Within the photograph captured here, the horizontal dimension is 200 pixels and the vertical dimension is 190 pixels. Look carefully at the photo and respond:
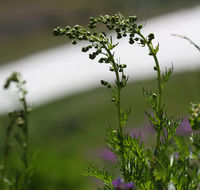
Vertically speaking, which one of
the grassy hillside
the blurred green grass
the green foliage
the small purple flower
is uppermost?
the grassy hillside

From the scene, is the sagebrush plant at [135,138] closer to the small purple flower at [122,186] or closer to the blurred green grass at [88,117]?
the small purple flower at [122,186]

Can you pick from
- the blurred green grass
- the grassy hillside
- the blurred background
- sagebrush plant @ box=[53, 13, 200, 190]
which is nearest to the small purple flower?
sagebrush plant @ box=[53, 13, 200, 190]

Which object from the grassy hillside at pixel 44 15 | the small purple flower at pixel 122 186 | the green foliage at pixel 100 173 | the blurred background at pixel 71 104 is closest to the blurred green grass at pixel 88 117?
the blurred background at pixel 71 104

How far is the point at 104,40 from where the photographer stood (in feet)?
5.01

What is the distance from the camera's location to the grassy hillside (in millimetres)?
27344

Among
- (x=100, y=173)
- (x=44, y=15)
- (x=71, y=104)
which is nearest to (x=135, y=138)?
(x=100, y=173)

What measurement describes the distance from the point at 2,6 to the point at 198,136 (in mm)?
32823

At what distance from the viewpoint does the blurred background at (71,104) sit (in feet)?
17.7

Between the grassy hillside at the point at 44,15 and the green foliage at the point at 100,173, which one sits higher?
the grassy hillside at the point at 44,15

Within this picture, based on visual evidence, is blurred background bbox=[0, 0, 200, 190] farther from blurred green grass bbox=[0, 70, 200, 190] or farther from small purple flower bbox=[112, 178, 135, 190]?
small purple flower bbox=[112, 178, 135, 190]

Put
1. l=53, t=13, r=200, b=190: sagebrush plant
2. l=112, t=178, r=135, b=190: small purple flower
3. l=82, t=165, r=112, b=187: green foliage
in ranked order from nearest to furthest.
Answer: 1. l=112, t=178, r=135, b=190: small purple flower
2. l=53, t=13, r=200, b=190: sagebrush plant
3. l=82, t=165, r=112, b=187: green foliage

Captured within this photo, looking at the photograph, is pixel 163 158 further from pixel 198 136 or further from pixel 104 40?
pixel 104 40

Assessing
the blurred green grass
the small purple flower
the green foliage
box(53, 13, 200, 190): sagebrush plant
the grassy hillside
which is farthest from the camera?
the grassy hillside

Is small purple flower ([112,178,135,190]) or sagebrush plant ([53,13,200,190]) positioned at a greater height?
sagebrush plant ([53,13,200,190])
